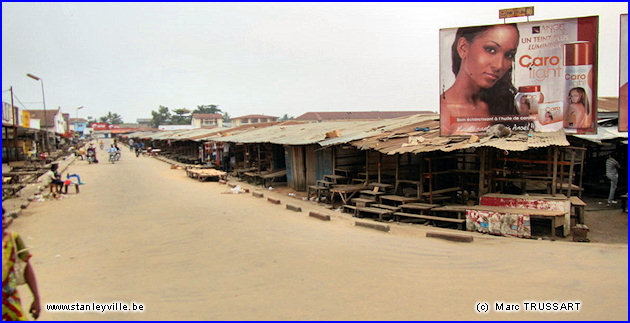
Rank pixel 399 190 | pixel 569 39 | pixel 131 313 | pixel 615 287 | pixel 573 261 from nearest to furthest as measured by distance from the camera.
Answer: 1. pixel 131 313
2. pixel 615 287
3. pixel 573 261
4. pixel 569 39
5. pixel 399 190

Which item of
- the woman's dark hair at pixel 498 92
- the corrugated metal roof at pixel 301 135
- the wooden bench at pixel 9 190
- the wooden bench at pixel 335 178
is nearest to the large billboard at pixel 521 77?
the woman's dark hair at pixel 498 92

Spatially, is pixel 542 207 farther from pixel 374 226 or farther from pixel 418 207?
pixel 374 226

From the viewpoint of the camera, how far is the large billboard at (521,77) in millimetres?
10055

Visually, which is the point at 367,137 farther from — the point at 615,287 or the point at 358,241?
the point at 615,287

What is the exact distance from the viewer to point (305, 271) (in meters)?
6.34

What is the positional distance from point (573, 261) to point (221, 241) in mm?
6568

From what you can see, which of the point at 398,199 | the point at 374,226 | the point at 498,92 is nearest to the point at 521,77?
the point at 498,92

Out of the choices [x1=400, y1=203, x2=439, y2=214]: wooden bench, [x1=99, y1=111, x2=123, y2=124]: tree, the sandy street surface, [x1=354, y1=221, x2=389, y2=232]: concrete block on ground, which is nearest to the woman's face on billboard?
[x1=400, y1=203, x2=439, y2=214]: wooden bench

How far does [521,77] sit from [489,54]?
104 cm

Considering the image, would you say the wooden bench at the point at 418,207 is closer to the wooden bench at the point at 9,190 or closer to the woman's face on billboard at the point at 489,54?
the woman's face on billboard at the point at 489,54

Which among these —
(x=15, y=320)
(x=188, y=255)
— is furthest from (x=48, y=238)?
(x=15, y=320)

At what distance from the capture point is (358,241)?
8.38 metres

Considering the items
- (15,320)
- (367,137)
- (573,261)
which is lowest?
(573,261)

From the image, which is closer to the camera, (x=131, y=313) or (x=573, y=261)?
(x=131, y=313)
